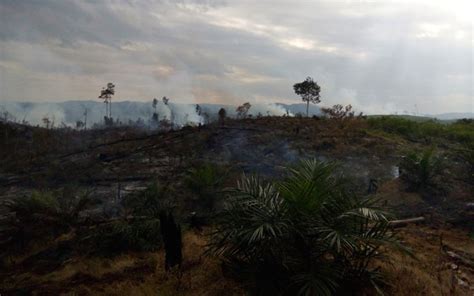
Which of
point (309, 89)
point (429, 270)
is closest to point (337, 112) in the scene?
point (309, 89)

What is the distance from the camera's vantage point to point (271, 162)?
48.8ft

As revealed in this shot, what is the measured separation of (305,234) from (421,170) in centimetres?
804

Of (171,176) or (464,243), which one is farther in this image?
(171,176)

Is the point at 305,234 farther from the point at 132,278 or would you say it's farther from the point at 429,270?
the point at 132,278

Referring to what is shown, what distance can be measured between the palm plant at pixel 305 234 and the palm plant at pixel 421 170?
731cm

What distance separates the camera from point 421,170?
11.0 m

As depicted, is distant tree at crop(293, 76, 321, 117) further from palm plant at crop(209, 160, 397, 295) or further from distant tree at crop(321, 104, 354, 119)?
palm plant at crop(209, 160, 397, 295)

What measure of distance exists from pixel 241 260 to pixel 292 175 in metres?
1.19

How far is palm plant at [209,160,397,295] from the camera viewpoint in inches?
161

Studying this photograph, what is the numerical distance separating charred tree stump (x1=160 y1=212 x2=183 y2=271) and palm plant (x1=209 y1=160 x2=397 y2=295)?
3.52 feet

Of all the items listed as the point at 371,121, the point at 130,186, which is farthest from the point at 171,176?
the point at 371,121

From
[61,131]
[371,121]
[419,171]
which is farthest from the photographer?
[61,131]

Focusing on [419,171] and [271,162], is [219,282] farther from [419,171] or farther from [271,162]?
[271,162]

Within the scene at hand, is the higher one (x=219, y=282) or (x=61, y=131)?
(x=61, y=131)
